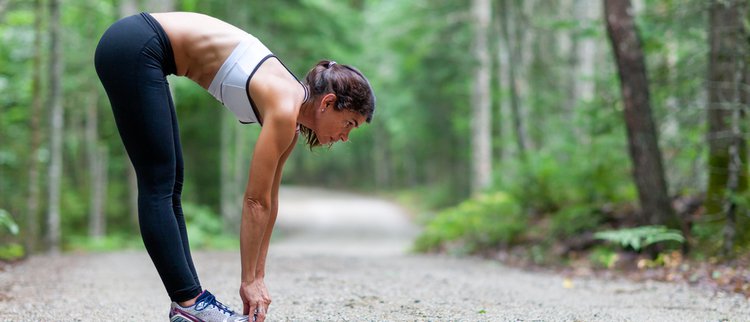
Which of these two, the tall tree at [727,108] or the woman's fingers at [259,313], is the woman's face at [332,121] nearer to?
the woman's fingers at [259,313]

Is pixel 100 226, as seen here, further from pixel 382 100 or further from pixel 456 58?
pixel 382 100

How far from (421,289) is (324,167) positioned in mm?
51521

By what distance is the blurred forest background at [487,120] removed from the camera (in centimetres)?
723

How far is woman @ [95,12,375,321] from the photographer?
2773mm

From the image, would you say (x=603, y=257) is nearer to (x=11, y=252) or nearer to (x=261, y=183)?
(x=261, y=183)

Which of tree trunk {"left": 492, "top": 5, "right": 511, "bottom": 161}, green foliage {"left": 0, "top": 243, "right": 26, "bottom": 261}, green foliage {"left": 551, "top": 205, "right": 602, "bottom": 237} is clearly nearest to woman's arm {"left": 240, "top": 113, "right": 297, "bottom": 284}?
green foliage {"left": 0, "top": 243, "right": 26, "bottom": 261}

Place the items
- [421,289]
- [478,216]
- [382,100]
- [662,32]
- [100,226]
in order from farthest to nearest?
[382,100], [100,226], [478,216], [662,32], [421,289]

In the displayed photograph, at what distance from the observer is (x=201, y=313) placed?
2.93m

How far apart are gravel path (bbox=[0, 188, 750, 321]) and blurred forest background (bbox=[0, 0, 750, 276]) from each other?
37.8 inches

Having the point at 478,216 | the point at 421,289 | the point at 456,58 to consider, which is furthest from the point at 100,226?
the point at 421,289

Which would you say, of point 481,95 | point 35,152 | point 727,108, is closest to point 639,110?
point 727,108

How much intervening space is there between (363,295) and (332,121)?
189cm

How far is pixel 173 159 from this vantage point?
9.59 ft

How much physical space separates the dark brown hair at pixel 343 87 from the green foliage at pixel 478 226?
25.3 ft
